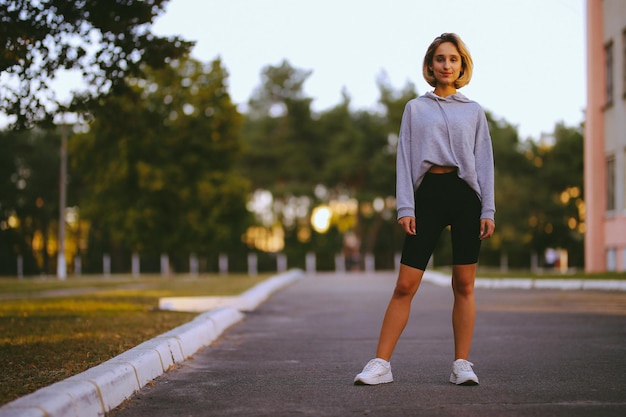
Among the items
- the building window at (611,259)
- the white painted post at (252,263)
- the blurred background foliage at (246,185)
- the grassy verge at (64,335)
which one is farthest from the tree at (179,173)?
the grassy verge at (64,335)

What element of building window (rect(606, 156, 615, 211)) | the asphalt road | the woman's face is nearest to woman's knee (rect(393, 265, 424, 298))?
the asphalt road

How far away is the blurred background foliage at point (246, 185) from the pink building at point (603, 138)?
14329 mm

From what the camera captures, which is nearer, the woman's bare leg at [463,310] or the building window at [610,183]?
the woman's bare leg at [463,310]

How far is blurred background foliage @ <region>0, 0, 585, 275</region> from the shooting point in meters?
39.2

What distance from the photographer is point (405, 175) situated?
5.15m

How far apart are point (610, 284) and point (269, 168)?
45261 millimetres

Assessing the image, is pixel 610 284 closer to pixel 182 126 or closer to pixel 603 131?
pixel 603 131

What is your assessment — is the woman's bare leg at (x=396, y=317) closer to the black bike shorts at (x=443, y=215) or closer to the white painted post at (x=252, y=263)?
the black bike shorts at (x=443, y=215)

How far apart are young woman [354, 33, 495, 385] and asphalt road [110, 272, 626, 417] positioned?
0.39 meters

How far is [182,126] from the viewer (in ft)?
129

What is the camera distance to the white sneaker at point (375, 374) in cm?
521

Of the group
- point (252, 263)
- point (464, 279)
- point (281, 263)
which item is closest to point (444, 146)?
point (464, 279)

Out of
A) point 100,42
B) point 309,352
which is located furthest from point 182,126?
point 309,352

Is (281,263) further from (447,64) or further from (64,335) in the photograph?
(447,64)
